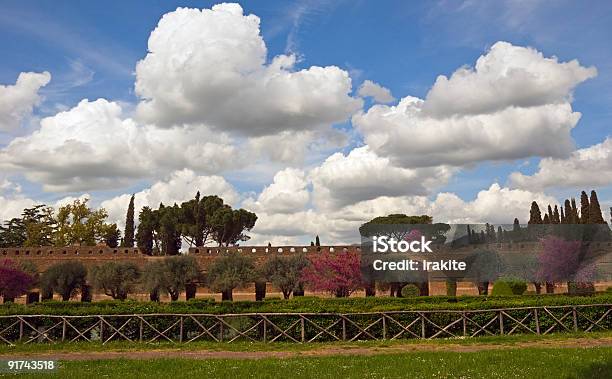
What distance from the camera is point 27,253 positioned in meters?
52.0

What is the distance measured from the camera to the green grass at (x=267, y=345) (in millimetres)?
15227

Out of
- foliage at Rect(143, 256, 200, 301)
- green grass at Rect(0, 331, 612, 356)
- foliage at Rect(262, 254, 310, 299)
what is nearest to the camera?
green grass at Rect(0, 331, 612, 356)

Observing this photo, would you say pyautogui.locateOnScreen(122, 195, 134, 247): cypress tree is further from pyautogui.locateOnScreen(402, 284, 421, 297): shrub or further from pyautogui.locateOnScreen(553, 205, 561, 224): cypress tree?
pyautogui.locateOnScreen(553, 205, 561, 224): cypress tree

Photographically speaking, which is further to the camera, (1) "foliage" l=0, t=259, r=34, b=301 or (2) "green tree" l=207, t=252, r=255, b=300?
(2) "green tree" l=207, t=252, r=255, b=300

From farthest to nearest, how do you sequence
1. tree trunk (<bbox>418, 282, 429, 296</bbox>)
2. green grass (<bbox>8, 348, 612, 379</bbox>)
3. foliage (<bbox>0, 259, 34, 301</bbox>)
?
1. foliage (<bbox>0, 259, 34, 301</bbox>)
2. tree trunk (<bbox>418, 282, 429, 296</bbox>)
3. green grass (<bbox>8, 348, 612, 379</bbox>)

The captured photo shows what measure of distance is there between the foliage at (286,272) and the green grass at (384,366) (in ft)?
90.4

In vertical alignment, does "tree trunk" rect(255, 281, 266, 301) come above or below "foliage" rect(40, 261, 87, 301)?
below

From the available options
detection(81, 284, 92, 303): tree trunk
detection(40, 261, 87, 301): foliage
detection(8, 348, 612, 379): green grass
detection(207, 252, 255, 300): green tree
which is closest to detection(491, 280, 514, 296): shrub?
detection(207, 252, 255, 300): green tree

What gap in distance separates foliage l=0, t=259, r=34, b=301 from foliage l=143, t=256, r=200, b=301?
352 inches

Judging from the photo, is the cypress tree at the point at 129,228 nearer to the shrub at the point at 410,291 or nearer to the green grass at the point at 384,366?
the shrub at the point at 410,291

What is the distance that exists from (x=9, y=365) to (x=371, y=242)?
2258cm

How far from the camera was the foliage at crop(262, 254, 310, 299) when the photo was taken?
39.7m

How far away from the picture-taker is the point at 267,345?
15.8 m

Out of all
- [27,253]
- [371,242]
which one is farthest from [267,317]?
[27,253]
